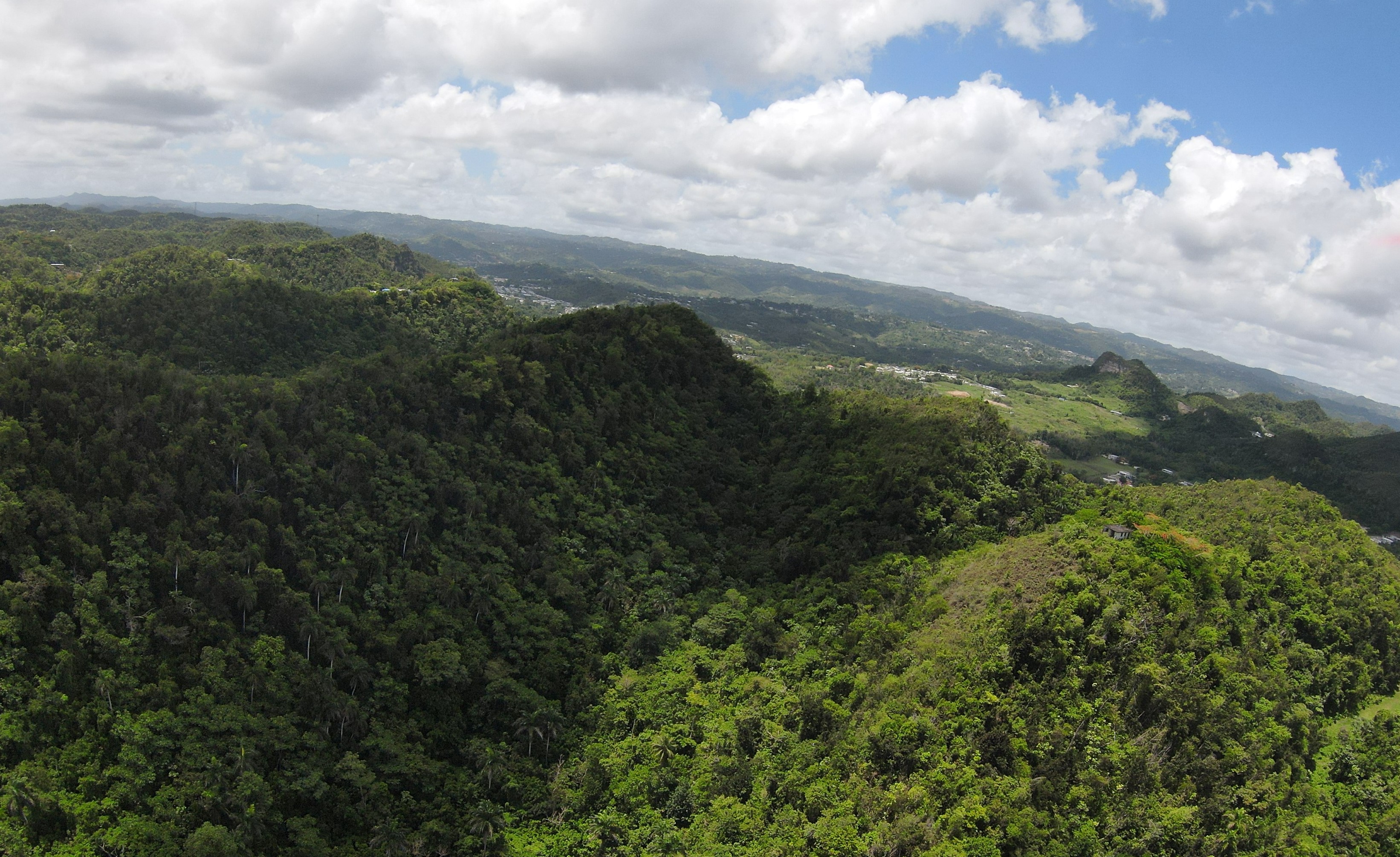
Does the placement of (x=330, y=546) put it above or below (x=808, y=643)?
above

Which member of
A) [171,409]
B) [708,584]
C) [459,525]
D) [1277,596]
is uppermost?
[171,409]

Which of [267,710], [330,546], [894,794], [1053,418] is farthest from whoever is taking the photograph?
[1053,418]

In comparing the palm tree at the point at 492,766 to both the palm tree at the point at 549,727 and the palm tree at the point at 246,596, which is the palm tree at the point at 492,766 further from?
the palm tree at the point at 246,596

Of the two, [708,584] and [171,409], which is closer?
[171,409]

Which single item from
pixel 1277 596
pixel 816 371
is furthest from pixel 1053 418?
pixel 1277 596

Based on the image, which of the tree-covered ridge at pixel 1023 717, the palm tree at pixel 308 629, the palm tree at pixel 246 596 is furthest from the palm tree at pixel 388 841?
the palm tree at pixel 246 596

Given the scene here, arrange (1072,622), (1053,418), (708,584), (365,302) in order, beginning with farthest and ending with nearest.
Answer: (1053,418) < (365,302) < (708,584) < (1072,622)

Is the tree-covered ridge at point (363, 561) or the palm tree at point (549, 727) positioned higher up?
the tree-covered ridge at point (363, 561)

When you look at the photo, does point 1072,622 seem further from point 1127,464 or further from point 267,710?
point 1127,464
